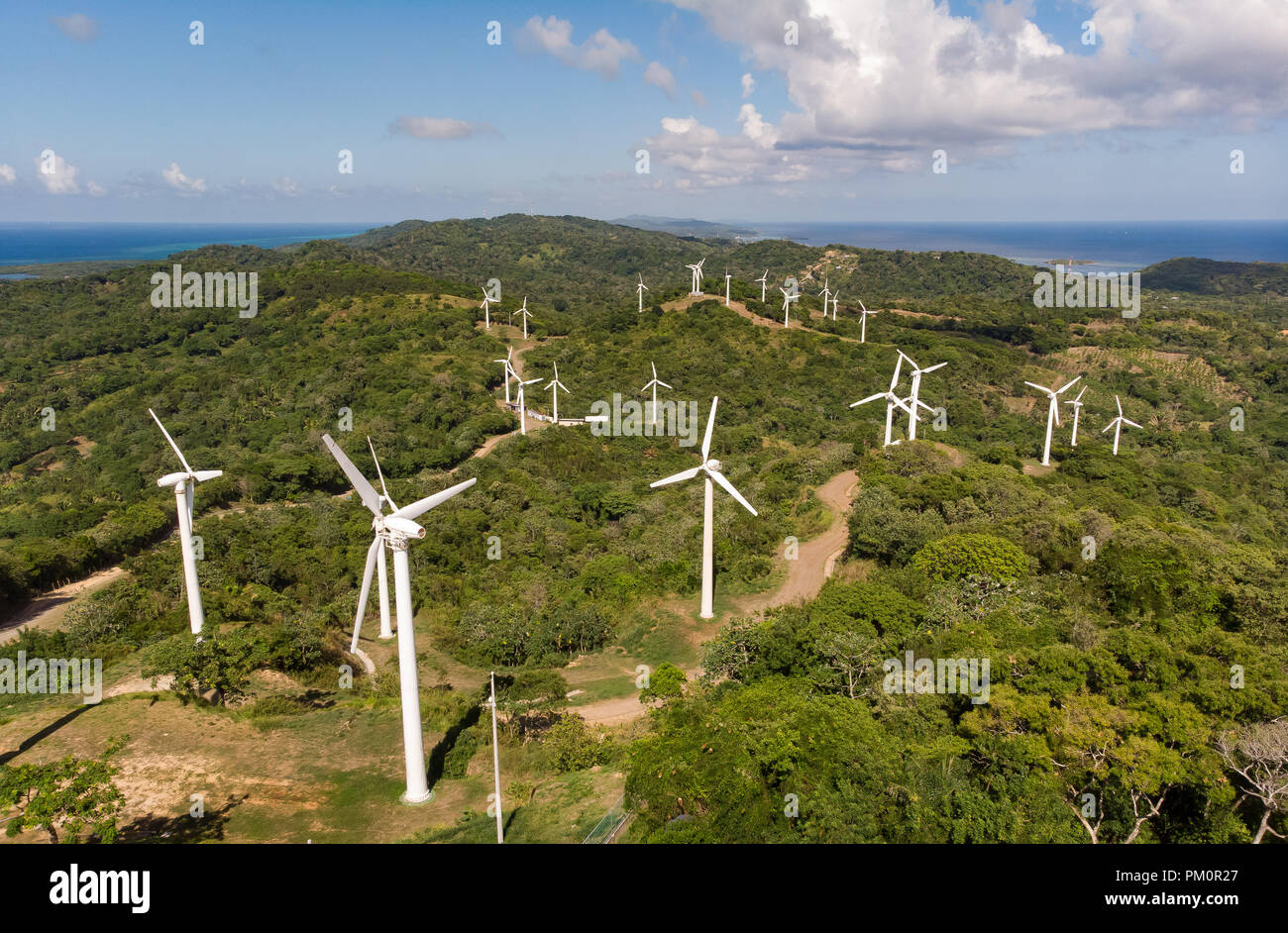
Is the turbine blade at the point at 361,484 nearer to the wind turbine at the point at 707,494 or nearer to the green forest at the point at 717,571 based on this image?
the green forest at the point at 717,571

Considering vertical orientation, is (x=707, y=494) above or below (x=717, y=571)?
above

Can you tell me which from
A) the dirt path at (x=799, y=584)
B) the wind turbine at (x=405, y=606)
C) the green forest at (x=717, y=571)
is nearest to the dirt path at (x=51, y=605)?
the green forest at (x=717, y=571)

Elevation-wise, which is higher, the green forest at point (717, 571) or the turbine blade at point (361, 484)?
the turbine blade at point (361, 484)

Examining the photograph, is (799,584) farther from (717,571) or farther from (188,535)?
(188,535)

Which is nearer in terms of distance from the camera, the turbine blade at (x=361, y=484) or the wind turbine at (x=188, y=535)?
the turbine blade at (x=361, y=484)

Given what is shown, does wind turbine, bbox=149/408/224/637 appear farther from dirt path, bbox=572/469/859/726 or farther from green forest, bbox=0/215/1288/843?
dirt path, bbox=572/469/859/726

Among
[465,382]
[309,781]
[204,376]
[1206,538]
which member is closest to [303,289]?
[204,376]

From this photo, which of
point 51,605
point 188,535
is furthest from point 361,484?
point 51,605

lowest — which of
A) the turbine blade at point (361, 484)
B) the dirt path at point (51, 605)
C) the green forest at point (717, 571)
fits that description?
the dirt path at point (51, 605)
